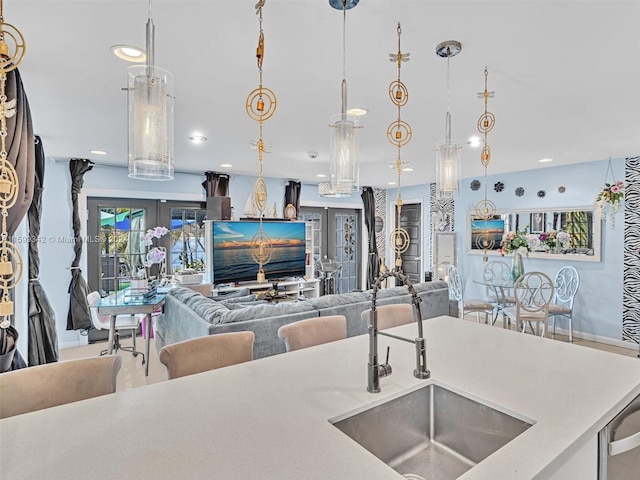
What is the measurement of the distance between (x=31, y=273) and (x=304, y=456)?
372 cm

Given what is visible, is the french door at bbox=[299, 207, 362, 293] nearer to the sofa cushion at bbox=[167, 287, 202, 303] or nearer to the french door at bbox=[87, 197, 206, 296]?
the french door at bbox=[87, 197, 206, 296]

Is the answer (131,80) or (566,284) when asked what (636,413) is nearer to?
(131,80)

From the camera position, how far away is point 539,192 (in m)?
5.28

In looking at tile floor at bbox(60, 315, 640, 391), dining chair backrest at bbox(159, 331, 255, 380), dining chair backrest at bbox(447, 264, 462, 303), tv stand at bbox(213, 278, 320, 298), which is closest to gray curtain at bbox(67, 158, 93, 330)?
tile floor at bbox(60, 315, 640, 391)

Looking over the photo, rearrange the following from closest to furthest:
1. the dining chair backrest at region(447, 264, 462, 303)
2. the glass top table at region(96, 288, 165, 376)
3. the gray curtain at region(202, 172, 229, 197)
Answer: the glass top table at region(96, 288, 165, 376) < the dining chair backrest at region(447, 264, 462, 303) < the gray curtain at region(202, 172, 229, 197)

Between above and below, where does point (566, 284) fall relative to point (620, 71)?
below

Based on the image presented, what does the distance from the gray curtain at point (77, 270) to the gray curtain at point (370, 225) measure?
481 centimetres

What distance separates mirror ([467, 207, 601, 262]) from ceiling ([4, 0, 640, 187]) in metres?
1.63

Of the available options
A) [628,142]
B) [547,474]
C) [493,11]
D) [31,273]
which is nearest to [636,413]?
[547,474]

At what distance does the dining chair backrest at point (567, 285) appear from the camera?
4777mm

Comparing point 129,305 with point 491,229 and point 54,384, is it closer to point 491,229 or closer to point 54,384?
point 54,384

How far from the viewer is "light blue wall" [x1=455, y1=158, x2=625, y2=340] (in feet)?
15.1

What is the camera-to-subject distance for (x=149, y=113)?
4.19 ft

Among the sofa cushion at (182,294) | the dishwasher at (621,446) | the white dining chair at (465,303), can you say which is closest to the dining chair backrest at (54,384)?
the dishwasher at (621,446)
